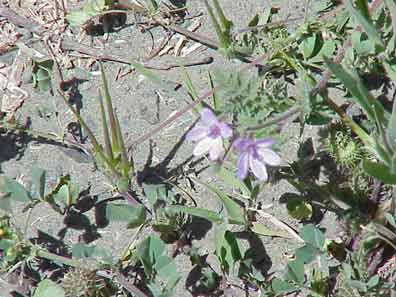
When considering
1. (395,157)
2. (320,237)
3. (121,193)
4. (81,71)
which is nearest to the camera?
(395,157)

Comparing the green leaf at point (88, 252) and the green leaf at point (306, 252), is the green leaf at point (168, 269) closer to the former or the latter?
the green leaf at point (88, 252)

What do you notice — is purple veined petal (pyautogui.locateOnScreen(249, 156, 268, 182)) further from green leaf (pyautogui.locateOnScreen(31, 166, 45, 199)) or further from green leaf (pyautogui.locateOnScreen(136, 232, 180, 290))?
green leaf (pyautogui.locateOnScreen(31, 166, 45, 199))

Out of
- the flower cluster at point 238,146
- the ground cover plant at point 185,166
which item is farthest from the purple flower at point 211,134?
the ground cover plant at point 185,166

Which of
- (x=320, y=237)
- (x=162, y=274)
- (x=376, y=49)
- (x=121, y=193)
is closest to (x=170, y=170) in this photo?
(x=121, y=193)

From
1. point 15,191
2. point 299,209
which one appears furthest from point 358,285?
point 15,191

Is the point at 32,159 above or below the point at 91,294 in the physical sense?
above

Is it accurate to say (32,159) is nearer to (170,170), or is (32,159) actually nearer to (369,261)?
(170,170)
